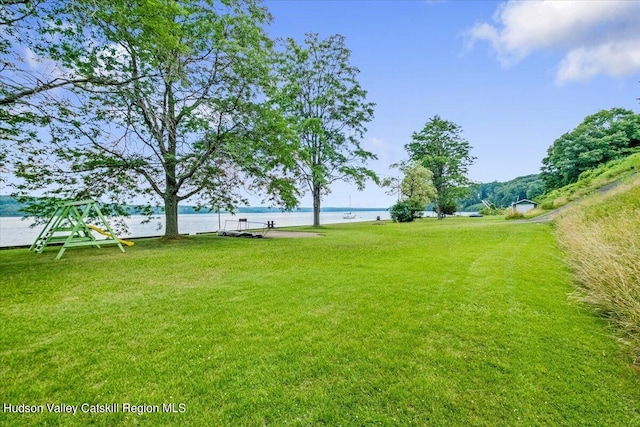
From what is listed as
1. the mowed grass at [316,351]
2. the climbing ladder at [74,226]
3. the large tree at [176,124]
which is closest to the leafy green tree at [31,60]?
the large tree at [176,124]

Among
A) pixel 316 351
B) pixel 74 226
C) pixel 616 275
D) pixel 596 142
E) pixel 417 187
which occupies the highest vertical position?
pixel 596 142

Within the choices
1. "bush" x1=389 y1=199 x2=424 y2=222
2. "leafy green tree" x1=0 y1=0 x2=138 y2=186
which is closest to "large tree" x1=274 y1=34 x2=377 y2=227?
"bush" x1=389 y1=199 x2=424 y2=222

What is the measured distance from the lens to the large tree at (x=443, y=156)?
128 feet

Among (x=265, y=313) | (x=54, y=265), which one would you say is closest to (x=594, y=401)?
(x=265, y=313)

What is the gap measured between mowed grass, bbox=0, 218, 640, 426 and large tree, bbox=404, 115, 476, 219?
3530 cm

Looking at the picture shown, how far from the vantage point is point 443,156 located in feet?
131

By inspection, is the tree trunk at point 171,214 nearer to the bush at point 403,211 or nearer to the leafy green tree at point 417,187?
the bush at point 403,211

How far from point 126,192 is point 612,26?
2098cm

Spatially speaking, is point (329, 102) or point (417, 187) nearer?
point (329, 102)

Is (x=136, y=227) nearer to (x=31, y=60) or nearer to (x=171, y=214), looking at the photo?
(x=171, y=214)

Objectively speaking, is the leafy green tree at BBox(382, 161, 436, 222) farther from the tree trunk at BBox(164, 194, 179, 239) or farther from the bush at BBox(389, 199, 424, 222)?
the tree trunk at BBox(164, 194, 179, 239)

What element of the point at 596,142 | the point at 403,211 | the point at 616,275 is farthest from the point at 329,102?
the point at 596,142

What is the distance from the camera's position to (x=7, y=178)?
9.48m

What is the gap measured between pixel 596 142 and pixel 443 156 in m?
15.8
